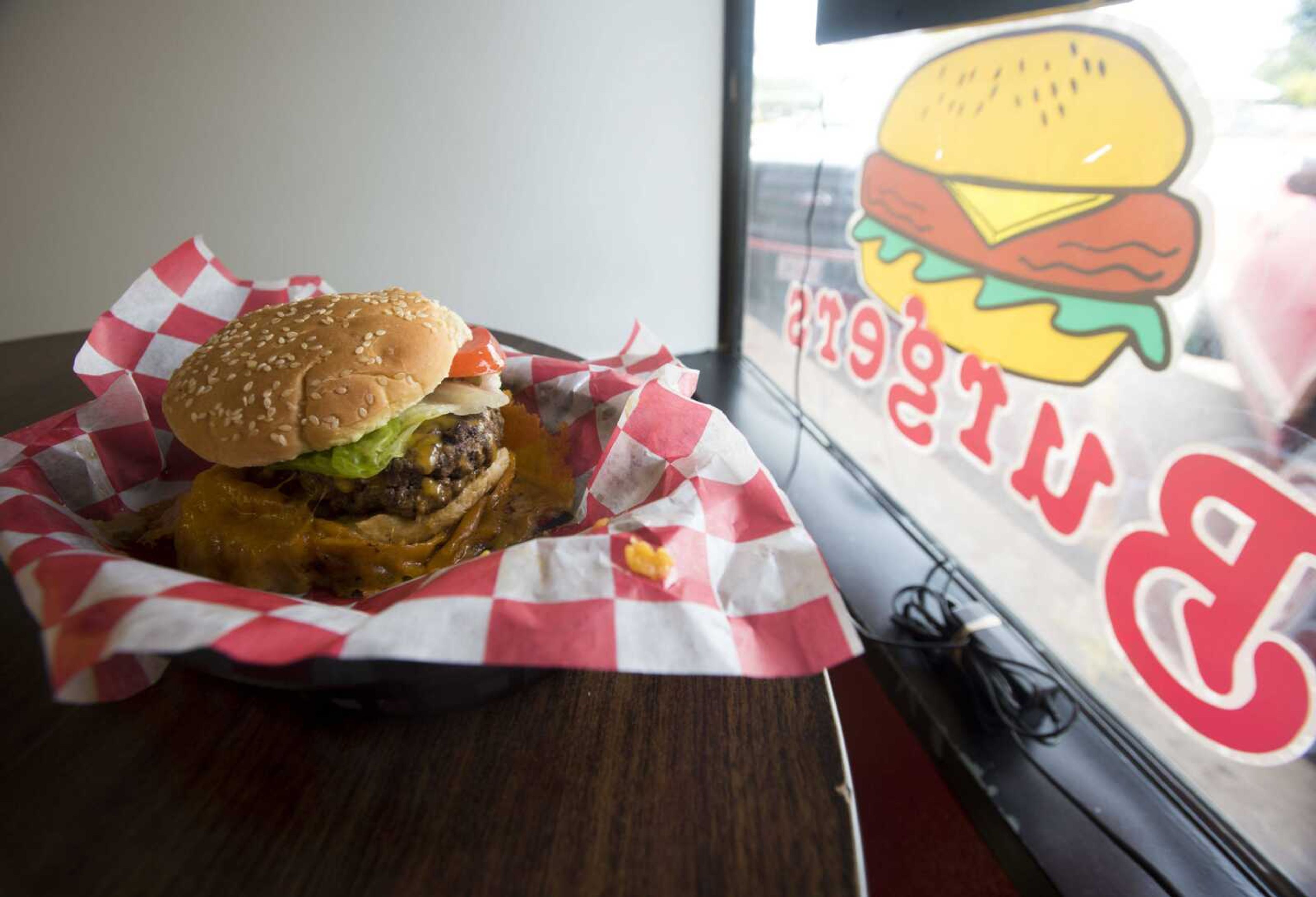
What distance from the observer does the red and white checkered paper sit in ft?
1.97

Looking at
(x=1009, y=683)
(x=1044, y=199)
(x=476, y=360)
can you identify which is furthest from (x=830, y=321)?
(x=476, y=360)

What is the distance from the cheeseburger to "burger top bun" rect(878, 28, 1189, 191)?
1130 millimetres

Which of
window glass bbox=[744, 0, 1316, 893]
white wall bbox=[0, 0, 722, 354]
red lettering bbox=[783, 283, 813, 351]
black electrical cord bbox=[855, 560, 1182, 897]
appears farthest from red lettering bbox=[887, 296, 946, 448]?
white wall bbox=[0, 0, 722, 354]

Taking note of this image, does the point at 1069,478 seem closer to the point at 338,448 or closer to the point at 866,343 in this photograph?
the point at 866,343

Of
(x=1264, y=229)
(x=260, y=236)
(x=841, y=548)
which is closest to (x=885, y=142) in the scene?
(x=1264, y=229)

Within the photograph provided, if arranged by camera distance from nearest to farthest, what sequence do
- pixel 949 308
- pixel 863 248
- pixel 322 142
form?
pixel 949 308, pixel 863 248, pixel 322 142

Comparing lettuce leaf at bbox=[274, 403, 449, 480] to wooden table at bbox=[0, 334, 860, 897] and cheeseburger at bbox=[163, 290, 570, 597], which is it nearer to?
cheeseburger at bbox=[163, 290, 570, 597]

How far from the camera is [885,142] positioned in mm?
1728

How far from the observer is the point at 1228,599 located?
0.97m

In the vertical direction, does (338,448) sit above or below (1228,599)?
above

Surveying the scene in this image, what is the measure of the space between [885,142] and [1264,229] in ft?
3.31

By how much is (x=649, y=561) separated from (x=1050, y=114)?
1.18 metres

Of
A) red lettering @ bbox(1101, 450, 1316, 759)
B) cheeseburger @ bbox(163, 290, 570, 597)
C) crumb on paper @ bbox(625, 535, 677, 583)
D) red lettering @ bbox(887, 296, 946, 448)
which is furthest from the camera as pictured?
red lettering @ bbox(887, 296, 946, 448)

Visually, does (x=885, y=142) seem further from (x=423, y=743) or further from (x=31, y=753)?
(x=31, y=753)
